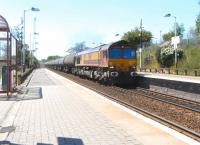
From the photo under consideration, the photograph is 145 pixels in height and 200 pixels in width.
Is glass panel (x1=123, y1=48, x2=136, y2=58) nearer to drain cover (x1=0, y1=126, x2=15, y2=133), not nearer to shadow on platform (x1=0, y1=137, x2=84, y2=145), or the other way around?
drain cover (x1=0, y1=126, x2=15, y2=133)

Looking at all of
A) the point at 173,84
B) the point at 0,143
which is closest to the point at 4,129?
the point at 0,143

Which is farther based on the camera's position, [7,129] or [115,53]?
[115,53]

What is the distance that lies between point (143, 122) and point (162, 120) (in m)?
1.25

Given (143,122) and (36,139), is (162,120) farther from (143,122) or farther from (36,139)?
(36,139)

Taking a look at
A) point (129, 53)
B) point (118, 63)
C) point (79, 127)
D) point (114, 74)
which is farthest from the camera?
point (129, 53)

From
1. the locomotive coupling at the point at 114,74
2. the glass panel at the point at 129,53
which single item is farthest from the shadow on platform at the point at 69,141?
the glass panel at the point at 129,53

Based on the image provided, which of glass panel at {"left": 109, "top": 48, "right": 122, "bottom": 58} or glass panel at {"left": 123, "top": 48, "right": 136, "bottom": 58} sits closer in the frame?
glass panel at {"left": 109, "top": 48, "right": 122, "bottom": 58}

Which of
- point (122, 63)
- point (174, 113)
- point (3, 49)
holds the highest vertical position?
point (3, 49)

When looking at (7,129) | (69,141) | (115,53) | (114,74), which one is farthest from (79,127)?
(115,53)

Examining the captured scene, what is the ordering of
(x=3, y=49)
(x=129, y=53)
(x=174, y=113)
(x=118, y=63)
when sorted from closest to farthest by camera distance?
(x=174, y=113)
(x=3, y=49)
(x=118, y=63)
(x=129, y=53)

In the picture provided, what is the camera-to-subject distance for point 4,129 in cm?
1268

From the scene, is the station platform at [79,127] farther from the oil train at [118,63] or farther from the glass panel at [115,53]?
the glass panel at [115,53]

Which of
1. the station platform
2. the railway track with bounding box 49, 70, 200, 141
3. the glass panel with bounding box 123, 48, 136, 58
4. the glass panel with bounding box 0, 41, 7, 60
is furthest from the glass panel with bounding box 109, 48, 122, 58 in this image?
the station platform

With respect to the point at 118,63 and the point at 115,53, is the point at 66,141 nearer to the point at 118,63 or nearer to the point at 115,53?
the point at 118,63
